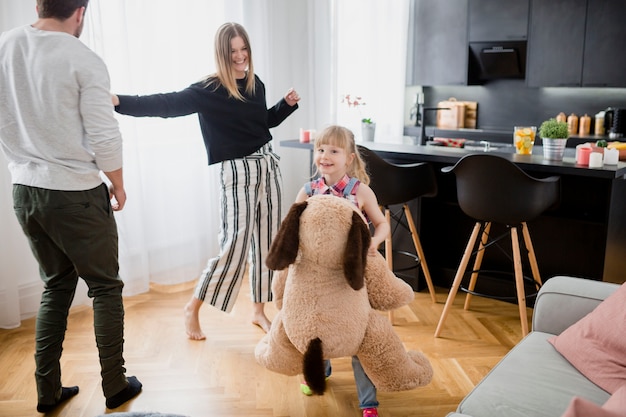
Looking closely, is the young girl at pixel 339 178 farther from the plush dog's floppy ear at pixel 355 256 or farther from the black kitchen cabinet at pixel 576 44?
the black kitchen cabinet at pixel 576 44

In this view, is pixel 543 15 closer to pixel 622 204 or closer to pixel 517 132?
pixel 517 132

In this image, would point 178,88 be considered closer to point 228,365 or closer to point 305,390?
point 228,365

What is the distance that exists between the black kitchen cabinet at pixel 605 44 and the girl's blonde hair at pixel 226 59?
3.31 m

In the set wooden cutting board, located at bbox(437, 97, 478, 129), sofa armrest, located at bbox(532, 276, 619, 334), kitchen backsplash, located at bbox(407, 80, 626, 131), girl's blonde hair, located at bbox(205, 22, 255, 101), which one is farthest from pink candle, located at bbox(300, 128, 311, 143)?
kitchen backsplash, located at bbox(407, 80, 626, 131)

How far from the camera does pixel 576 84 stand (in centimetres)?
501

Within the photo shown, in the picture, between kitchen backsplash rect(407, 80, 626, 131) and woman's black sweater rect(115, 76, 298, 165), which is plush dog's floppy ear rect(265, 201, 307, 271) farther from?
kitchen backsplash rect(407, 80, 626, 131)

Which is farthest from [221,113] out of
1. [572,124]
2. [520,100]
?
[520,100]

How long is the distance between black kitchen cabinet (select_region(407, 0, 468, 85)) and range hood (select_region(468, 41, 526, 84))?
0.38ft

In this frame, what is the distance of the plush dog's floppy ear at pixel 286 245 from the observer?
1.86 meters

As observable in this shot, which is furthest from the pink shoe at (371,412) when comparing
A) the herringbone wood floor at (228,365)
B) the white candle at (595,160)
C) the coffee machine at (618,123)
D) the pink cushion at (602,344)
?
the coffee machine at (618,123)

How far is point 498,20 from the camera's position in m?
5.31

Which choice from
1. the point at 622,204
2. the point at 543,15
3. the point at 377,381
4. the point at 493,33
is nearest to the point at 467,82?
the point at 493,33

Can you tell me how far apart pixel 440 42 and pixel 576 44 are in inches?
47.5

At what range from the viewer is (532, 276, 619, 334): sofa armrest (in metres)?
1.93
